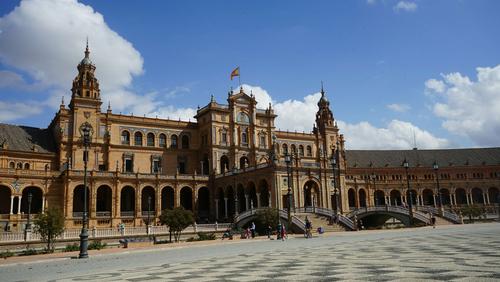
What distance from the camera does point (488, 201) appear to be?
8950 cm

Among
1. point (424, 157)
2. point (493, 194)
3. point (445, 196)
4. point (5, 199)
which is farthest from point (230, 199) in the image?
point (493, 194)

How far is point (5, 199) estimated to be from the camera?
5538cm

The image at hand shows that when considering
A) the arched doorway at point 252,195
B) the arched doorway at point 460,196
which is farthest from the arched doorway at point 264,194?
the arched doorway at point 460,196

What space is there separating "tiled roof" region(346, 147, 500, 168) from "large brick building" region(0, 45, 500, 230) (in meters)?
9.00

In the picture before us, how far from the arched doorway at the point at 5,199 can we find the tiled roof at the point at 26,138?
620cm

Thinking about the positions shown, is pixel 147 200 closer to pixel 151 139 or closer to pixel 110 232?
pixel 151 139

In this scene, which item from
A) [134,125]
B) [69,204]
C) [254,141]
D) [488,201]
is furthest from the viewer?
[488,201]

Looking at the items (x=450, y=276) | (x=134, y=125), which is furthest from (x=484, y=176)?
(x=450, y=276)

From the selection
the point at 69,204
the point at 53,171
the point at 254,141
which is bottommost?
the point at 69,204

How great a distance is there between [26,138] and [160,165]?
19.7 metres

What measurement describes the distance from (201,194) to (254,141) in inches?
496

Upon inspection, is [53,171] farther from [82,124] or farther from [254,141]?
[254,141]

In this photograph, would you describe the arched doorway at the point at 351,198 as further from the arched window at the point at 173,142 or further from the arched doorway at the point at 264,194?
the arched window at the point at 173,142

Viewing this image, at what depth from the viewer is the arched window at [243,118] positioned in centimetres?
7341
